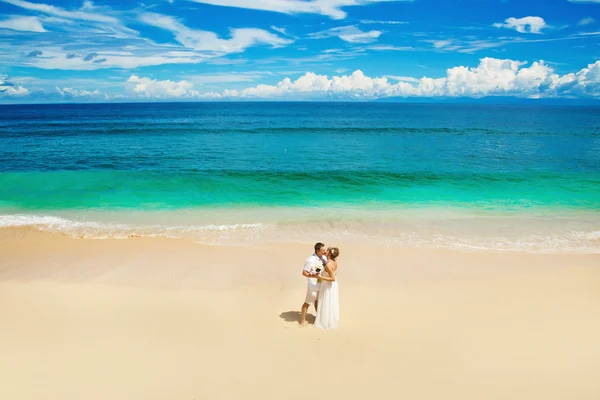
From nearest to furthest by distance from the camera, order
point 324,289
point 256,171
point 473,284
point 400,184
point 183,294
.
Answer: point 324,289 < point 183,294 < point 473,284 < point 400,184 < point 256,171

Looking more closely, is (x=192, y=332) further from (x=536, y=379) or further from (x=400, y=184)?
(x=400, y=184)

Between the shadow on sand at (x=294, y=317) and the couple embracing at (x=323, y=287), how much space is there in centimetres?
35

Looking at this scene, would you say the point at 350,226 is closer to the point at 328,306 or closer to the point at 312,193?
the point at 312,193

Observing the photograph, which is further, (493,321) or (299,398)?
(493,321)

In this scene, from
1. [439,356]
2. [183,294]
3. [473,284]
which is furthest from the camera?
[473,284]

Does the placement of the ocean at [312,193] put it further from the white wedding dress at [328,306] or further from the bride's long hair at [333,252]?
the bride's long hair at [333,252]

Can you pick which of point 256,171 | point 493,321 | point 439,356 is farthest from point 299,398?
point 256,171

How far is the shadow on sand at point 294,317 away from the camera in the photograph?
317 inches

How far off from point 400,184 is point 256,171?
31.2 ft

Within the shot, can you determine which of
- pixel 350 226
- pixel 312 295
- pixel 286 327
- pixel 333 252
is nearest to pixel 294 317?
pixel 286 327

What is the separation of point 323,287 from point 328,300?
267 millimetres

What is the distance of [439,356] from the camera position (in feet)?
22.5

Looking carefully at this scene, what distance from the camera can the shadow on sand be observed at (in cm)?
805

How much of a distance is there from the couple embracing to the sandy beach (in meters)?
0.30
